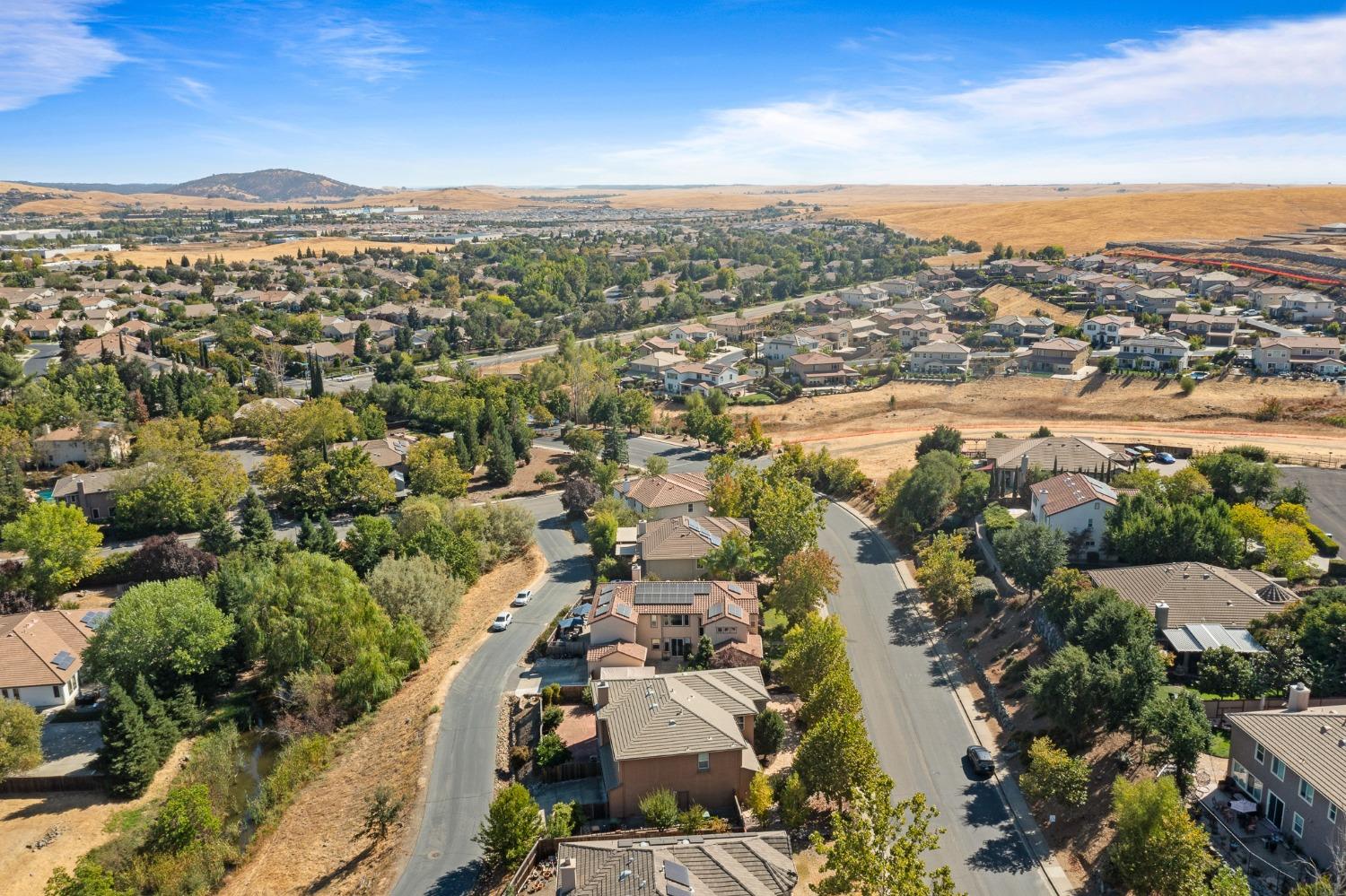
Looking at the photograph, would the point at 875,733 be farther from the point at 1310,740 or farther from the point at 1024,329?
the point at 1024,329

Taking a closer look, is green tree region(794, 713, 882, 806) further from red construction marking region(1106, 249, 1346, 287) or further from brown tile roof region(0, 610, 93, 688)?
red construction marking region(1106, 249, 1346, 287)

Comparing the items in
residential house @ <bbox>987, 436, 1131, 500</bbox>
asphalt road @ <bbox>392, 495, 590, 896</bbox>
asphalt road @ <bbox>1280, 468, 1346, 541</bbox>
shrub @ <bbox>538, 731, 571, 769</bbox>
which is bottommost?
asphalt road @ <bbox>392, 495, 590, 896</bbox>

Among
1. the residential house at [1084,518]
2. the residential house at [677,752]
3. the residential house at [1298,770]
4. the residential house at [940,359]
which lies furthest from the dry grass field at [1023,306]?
the residential house at [677,752]

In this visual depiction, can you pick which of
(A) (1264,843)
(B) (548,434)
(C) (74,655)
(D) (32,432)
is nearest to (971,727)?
(A) (1264,843)

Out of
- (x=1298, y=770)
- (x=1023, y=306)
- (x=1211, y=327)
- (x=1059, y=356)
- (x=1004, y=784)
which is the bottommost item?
(x=1004, y=784)

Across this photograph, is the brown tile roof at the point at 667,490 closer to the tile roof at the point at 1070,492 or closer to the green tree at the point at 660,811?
the tile roof at the point at 1070,492

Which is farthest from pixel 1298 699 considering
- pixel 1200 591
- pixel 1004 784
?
pixel 1004 784

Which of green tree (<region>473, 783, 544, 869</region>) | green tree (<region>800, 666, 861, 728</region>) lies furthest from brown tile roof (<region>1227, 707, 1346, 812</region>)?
green tree (<region>473, 783, 544, 869</region>)
